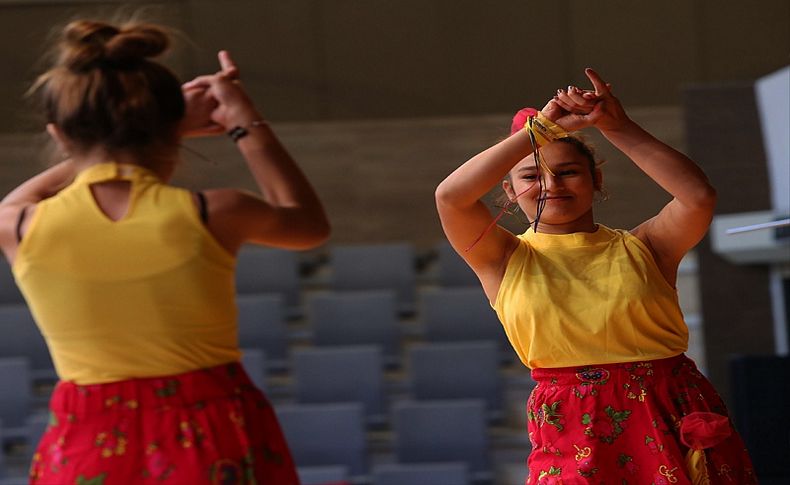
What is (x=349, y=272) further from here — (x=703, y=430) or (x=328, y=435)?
(x=703, y=430)

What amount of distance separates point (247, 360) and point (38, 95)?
3.45m

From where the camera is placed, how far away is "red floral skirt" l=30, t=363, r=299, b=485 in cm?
151

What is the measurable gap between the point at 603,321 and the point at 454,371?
304 cm

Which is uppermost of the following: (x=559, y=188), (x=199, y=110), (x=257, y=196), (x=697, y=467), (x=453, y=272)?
(x=199, y=110)

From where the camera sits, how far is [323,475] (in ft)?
14.1

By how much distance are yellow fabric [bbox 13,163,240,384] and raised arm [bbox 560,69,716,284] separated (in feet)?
2.65

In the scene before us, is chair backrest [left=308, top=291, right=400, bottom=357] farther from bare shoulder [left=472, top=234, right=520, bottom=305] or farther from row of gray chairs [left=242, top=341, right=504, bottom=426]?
bare shoulder [left=472, top=234, right=520, bottom=305]

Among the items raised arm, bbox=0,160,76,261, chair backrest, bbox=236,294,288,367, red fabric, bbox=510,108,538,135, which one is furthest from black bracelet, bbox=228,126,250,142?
chair backrest, bbox=236,294,288,367

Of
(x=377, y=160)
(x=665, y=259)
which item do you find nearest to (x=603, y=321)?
(x=665, y=259)

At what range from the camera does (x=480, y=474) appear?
15.3 ft

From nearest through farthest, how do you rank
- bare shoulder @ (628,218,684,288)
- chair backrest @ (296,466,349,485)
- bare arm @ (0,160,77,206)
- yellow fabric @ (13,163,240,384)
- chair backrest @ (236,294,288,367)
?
yellow fabric @ (13,163,240,384) < bare arm @ (0,160,77,206) < bare shoulder @ (628,218,684,288) < chair backrest @ (296,466,349,485) < chair backrest @ (236,294,288,367)

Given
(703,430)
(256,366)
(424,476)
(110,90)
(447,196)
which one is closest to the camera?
(110,90)

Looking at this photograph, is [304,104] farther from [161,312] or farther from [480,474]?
[161,312]

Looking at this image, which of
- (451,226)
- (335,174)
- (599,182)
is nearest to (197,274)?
(451,226)
